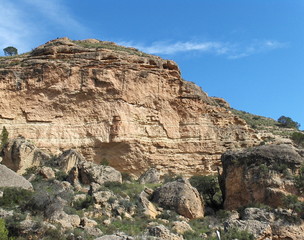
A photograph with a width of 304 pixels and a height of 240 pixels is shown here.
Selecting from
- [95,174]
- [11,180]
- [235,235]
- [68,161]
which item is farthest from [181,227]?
[68,161]

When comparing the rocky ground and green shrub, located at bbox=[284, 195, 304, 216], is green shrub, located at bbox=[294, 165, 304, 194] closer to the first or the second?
the rocky ground

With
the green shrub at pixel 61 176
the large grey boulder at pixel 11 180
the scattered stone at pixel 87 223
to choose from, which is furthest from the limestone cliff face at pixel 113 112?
the scattered stone at pixel 87 223

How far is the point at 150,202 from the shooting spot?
2078 centimetres

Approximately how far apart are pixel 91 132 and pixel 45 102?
180 inches

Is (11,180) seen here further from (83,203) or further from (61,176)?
(83,203)

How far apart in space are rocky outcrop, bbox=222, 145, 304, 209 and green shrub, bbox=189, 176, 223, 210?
1817 mm

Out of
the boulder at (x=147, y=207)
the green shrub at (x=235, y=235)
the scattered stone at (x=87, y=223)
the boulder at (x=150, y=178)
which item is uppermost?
the boulder at (x=150, y=178)

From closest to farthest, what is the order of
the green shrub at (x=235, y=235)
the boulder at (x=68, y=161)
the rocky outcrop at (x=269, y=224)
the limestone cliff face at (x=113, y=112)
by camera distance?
the green shrub at (x=235, y=235) → the rocky outcrop at (x=269, y=224) → the boulder at (x=68, y=161) → the limestone cliff face at (x=113, y=112)

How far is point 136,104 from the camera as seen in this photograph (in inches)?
1318

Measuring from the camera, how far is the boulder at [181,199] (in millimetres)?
20500

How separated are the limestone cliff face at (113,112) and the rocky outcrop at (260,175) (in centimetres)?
969

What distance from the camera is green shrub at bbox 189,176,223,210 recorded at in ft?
81.7

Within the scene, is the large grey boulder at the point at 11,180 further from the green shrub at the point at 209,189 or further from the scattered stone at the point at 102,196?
the green shrub at the point at 209,189

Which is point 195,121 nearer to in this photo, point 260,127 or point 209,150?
point 209,150
